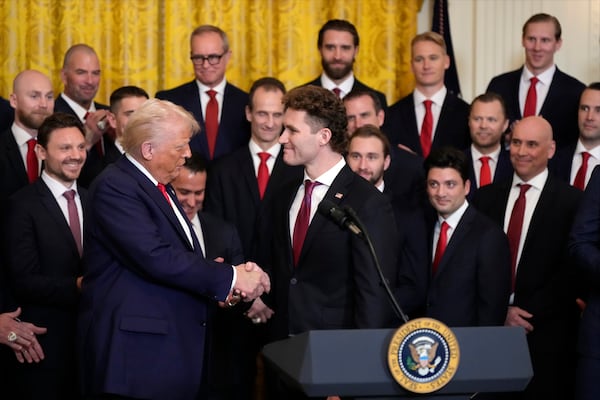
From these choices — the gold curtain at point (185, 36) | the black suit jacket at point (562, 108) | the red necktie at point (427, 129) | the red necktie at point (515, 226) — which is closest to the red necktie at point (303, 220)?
the red necktie at point (515, 226)

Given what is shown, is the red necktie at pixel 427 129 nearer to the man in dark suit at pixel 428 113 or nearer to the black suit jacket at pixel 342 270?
the man in dark suit at pixel 428 113

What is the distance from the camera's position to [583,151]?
597cm

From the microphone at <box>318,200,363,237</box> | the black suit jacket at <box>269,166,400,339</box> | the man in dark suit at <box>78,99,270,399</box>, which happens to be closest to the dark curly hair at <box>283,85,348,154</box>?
the black suit jacket at <box>269,166,400,339</box>

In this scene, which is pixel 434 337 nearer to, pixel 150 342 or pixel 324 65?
pixel 150 342

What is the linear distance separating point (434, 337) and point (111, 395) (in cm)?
134

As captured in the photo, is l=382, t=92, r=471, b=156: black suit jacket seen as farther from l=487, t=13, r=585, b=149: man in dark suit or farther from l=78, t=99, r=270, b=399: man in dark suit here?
l=78, t=99, r=270, b=399: man in dark suit

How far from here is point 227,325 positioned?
549cm

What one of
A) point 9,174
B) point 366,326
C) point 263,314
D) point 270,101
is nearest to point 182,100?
point 270,101

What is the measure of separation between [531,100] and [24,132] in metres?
3.13

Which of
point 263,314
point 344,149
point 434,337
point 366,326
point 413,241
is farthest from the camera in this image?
point 413,241

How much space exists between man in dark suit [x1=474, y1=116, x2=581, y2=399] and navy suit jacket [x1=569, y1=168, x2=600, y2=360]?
50 centimetres

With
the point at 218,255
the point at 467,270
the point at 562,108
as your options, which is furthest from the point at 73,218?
the point at 562,108

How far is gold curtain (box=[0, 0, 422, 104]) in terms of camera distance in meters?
7.29

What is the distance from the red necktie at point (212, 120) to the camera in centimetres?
636
